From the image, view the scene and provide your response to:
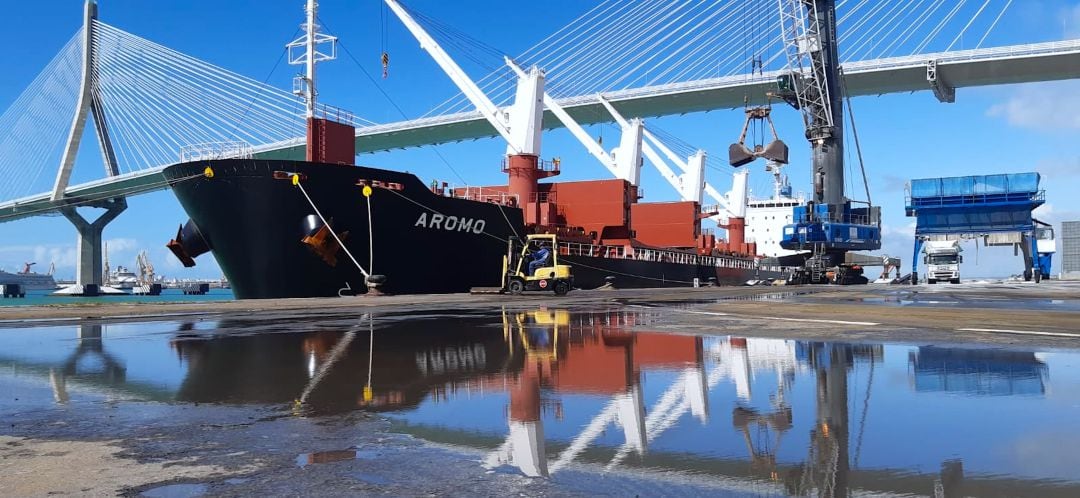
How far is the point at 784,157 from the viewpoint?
52656 millimetres

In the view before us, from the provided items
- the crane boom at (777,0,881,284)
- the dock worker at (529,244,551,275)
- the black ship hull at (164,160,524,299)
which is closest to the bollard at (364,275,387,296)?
the black ship hull at (164,160,524,299)

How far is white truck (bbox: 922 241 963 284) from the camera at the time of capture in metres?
48.1

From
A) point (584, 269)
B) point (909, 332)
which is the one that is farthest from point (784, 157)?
point (909, 332)

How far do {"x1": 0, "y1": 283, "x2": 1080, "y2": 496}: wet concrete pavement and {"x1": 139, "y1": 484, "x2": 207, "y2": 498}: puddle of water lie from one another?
0.01 meters

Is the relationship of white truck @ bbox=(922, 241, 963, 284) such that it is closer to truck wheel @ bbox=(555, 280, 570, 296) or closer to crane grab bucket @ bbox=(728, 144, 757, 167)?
crane grab bucket @ bbox=(728, 144, 757, 167)

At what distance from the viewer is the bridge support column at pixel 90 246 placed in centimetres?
Result: 6412

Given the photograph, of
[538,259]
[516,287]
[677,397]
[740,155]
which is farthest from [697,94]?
[677,397]

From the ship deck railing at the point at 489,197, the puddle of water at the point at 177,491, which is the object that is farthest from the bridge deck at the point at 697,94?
the puddle of water at the point at 177,491

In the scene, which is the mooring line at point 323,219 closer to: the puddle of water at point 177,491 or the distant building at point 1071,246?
the puddle of water at point 177,491

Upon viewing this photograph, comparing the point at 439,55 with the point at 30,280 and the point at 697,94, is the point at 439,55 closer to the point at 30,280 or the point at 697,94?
the point at 697,94

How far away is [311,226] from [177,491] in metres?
20.0

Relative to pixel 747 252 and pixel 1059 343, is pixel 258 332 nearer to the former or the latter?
pixel 1059 343

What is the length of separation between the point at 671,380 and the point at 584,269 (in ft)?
97.3

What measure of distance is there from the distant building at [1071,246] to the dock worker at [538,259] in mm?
A: 99796
